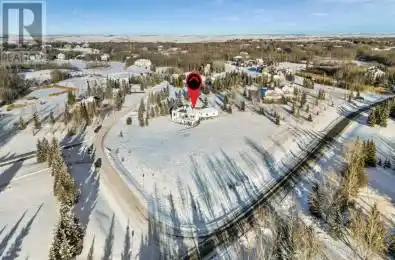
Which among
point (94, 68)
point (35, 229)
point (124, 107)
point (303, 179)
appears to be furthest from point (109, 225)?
point (94, 68)

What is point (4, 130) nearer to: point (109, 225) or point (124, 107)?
point (124, 107)

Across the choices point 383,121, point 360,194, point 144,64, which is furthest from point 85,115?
point 144,64

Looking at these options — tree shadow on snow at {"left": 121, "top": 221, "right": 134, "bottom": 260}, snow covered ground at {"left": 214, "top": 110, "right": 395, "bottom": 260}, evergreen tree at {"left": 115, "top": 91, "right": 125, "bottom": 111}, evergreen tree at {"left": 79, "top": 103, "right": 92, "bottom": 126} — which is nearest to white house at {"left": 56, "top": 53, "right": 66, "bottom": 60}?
evergreen tree at {"left": 115, "top": 91, "right": 125, "bottom": 111}

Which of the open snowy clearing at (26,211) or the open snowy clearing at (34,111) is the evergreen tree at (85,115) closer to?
the open snowy clearing at (34,111)

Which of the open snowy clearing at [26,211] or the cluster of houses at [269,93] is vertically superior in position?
the cluster of houses at [269,93]

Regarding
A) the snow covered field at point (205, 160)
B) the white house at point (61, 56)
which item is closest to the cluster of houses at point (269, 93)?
the snow covered field at point (205, 160)
